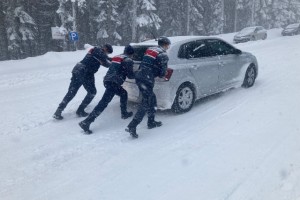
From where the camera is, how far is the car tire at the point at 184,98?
748 centimetres

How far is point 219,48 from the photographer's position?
341 inches

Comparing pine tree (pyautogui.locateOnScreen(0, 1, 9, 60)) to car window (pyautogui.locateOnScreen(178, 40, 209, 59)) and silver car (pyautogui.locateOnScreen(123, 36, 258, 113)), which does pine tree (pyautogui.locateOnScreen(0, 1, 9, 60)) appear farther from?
car window (pyautogui.locateOnScreen(178, 40, 209, 59))

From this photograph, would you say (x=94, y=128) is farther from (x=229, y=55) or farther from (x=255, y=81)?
(x=255, y=81)

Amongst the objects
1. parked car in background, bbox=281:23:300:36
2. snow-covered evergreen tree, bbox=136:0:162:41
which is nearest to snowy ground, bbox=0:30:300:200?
snow-covered evergreen tree, bbox=136:0:162:41

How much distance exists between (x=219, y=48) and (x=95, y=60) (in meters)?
3.51

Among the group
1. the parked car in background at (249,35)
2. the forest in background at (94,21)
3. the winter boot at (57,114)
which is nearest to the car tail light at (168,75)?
the winter boot at (57,114)

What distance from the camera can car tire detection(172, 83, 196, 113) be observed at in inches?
294

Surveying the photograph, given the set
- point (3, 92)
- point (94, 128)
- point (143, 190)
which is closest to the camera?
point (143, 190)

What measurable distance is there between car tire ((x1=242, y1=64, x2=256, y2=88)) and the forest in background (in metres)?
15.8

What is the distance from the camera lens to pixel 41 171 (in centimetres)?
523

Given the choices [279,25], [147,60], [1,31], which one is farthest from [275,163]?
[279,25]

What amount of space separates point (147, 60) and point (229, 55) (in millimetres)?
3396

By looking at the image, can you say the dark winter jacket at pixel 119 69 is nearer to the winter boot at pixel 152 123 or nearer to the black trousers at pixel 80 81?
the black trousers at pixel 80 81

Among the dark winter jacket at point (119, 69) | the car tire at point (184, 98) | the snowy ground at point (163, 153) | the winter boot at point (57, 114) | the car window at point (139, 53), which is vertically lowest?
the snowy ground at point (163, 153)
